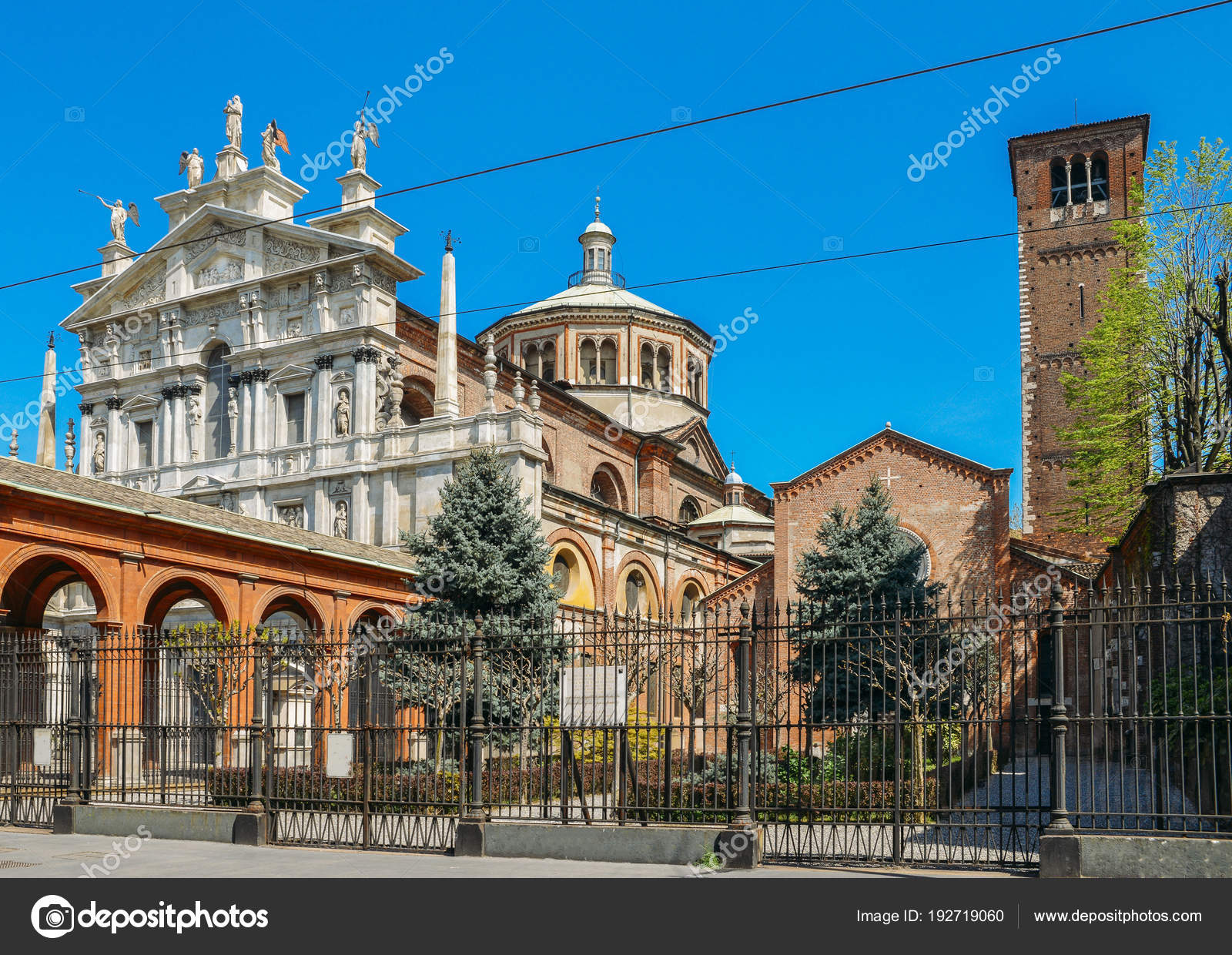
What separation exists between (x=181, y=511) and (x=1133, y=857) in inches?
784

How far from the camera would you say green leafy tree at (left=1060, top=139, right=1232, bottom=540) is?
85.0ft

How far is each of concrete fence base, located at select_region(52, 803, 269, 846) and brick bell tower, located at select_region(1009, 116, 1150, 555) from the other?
34.7 meters

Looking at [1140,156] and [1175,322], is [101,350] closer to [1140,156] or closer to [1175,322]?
[1175,322]

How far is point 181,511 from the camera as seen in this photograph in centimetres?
2461

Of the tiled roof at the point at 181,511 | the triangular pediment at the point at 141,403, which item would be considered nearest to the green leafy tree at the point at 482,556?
the tiled roof at the point at 181,511

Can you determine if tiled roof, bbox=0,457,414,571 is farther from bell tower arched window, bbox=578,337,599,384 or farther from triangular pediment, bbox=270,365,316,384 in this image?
bell tower arched window, bbox=578,337,599,384

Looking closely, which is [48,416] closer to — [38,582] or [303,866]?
[38,582]

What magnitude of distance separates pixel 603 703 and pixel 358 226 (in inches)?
1034

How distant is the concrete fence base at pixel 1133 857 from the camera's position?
32.0 feet

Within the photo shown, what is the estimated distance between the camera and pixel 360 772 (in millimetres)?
15836

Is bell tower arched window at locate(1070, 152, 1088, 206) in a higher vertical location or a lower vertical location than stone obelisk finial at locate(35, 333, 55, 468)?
higher

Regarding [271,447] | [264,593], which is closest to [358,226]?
[271,447]
